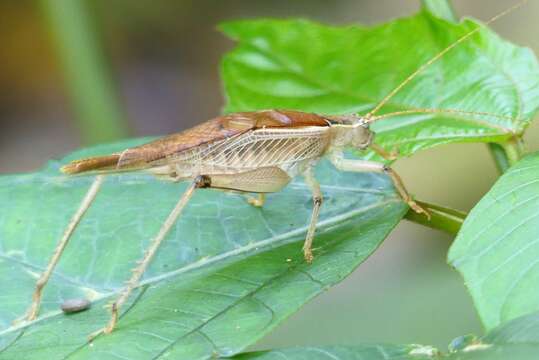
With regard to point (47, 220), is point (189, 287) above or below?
below

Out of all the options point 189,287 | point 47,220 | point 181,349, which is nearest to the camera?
point 181,349

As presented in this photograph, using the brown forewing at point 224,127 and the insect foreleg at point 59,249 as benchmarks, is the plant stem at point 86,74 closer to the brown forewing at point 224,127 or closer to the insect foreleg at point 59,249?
the brown forewing at point 224,127

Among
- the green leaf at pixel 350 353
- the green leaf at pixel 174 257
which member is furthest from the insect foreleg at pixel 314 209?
the green leaf at pixel 350 353

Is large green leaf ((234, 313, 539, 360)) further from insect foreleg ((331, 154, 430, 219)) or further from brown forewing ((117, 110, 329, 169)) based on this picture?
brown forewing ((117, 110, 329, 169))

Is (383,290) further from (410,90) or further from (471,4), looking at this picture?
(471,4)

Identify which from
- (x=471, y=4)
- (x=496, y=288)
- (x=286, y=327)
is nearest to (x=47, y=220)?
(x=496, y=288)

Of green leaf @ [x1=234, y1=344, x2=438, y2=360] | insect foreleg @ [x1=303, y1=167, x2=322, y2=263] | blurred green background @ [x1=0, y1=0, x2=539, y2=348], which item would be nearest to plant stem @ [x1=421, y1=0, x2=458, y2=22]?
insect foreleg @ [x1=303, y1=167, x2=322, y2=263]
